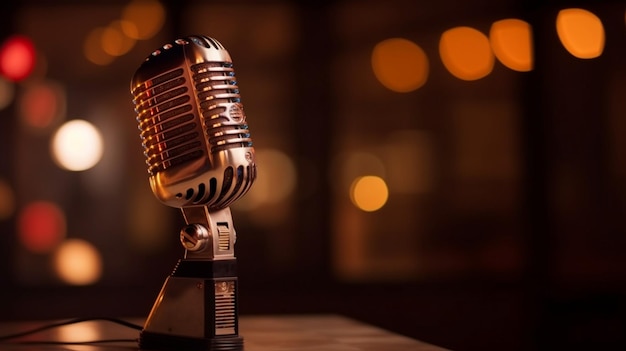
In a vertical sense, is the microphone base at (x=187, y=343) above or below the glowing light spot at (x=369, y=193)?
below

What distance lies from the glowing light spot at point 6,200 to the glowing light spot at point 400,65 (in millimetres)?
1986

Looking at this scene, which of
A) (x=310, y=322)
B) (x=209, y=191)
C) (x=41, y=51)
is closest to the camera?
(x=209, y=191)

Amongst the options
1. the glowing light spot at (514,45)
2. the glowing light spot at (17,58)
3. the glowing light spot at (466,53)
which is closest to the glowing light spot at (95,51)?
the glowing light spot at (17,58)

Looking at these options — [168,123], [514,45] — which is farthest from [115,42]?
[168,123]

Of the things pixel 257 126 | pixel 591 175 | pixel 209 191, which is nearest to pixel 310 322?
pixel 209 191

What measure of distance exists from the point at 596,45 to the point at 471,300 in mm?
1529

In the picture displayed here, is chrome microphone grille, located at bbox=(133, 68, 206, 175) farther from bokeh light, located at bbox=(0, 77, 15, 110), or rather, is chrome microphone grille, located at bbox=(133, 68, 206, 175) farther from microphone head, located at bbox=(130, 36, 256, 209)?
bokeh light, located at bbox=(0, 77, 15, 110)

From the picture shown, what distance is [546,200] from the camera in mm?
5469

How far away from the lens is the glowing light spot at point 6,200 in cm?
524

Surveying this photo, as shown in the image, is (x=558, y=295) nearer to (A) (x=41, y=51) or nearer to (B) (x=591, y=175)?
(B) (x=591, y=175)

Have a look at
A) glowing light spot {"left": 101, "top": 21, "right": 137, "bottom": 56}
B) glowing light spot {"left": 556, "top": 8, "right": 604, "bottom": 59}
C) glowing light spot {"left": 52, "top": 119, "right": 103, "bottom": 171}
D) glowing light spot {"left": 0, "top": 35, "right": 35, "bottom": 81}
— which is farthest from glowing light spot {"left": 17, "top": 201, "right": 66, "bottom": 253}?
glowing light spot {"left": 556, "top": 8, "right": 604, "bottom": 59}

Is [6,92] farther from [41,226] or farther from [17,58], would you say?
[41,226]

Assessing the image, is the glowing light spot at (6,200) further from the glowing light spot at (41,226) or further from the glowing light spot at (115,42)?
the glowing light spot at (115,42)

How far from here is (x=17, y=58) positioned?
5281mm
